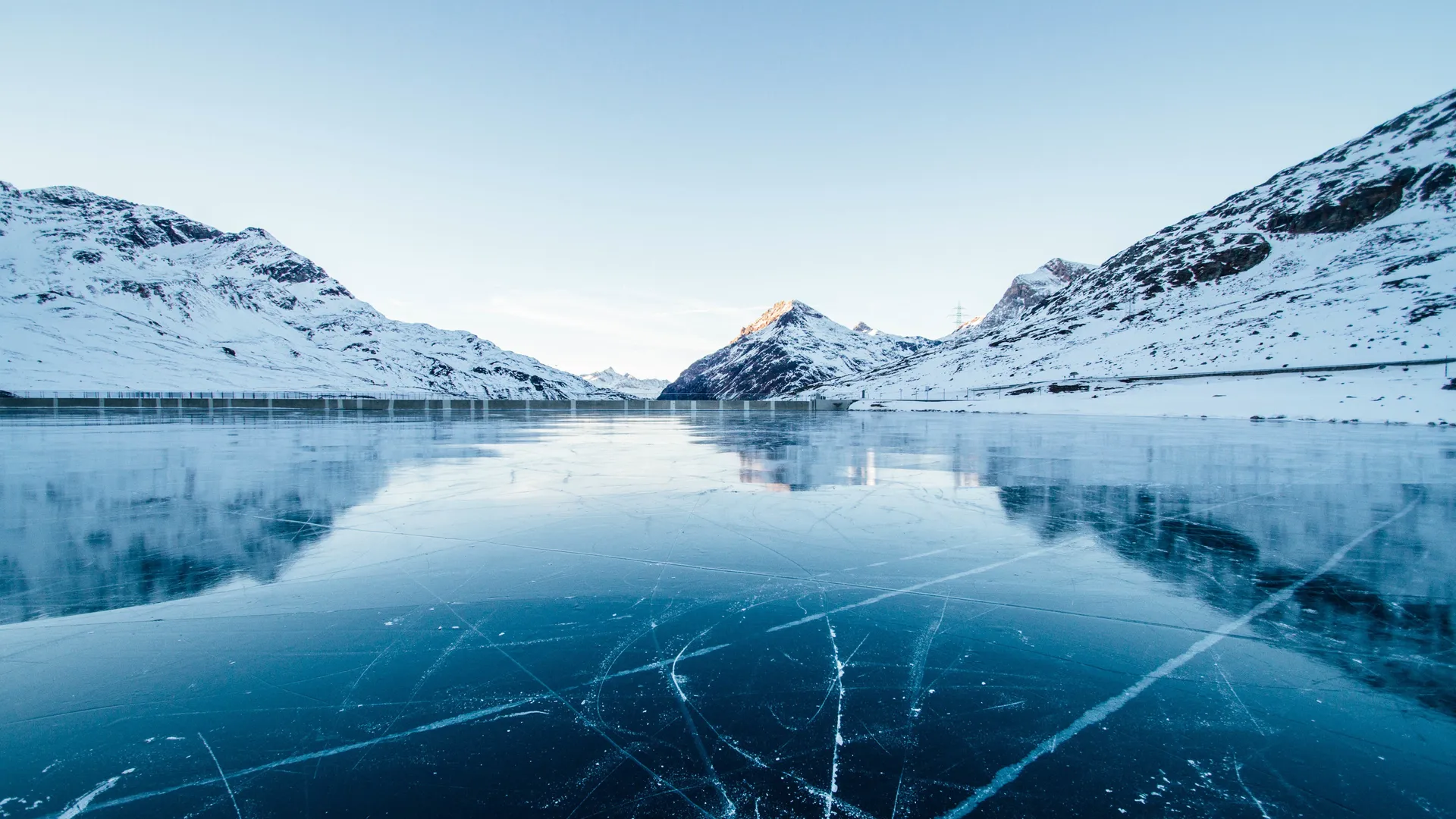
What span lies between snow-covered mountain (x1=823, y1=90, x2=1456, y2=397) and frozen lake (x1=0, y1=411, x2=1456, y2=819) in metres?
79.7

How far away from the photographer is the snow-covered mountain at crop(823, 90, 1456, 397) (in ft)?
246

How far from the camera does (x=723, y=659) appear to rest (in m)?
3.60

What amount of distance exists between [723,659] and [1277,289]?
139 metres

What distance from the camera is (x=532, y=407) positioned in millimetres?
62656

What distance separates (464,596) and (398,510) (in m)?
3.82

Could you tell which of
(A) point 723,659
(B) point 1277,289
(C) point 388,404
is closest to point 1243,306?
(B) point 1277,289

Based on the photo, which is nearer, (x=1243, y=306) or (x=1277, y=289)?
(x=1243, y=306)

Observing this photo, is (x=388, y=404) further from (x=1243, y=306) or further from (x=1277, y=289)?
(x=1277, y=289)

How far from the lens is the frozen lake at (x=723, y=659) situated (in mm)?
2436

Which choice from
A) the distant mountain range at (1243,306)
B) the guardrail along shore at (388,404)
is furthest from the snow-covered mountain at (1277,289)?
the guardrail along shore at (388,404)

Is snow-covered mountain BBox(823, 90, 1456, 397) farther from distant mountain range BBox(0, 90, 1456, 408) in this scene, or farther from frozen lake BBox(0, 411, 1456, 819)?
frozen lake BBox(0, 411, 1456, 819)

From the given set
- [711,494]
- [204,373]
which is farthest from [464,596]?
[204,373]

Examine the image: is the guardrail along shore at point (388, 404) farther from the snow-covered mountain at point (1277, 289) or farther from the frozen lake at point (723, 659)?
the snow-covered mountain at point (1277, 289)

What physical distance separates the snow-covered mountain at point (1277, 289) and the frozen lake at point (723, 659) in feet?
262
